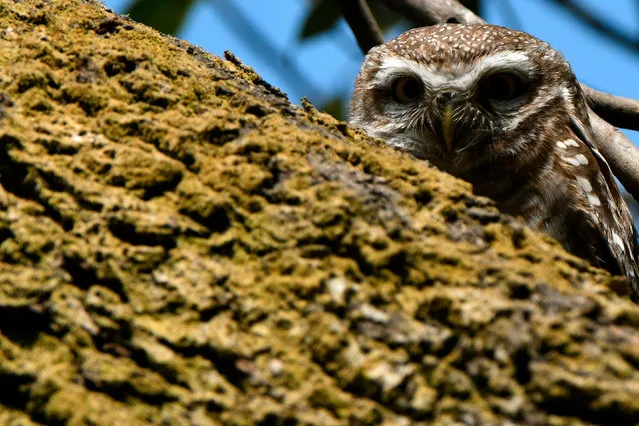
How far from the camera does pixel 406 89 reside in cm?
434

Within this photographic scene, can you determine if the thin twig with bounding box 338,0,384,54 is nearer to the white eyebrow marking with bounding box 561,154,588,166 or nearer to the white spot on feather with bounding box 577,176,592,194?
the white eyebrow marking with bounding box 561,154,588,166

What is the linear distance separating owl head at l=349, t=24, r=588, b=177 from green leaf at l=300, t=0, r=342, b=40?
454 millimetres

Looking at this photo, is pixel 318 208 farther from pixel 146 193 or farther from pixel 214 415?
pixel 214 415

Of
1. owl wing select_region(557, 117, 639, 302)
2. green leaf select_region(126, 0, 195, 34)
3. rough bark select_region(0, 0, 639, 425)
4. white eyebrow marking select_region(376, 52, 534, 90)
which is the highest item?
white eyebrow marking select_region(376, 52, 534, 90)

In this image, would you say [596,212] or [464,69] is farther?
[464,69]

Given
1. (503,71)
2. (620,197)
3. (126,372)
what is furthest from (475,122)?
(126,372)

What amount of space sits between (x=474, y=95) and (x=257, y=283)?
2.91 metres

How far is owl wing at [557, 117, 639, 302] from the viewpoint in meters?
3.80

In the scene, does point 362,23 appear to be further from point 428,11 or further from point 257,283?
point 257,283

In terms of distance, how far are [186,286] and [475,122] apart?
9.33 ft

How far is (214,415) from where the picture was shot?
4.20 ft

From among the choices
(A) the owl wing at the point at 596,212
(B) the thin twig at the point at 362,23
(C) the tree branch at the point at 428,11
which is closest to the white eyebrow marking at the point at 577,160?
(A) the owl wing at the point at 596,212

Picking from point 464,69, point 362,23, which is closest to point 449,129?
point 464,69

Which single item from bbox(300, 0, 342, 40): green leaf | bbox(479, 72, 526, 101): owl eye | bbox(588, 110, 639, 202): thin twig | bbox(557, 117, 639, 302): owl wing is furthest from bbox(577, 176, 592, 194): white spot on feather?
bbox(300, 0, 342, 40): green leaf
